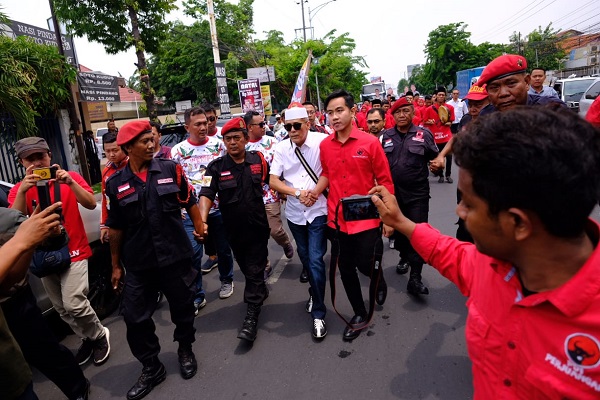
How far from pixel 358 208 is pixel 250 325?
5.15ft

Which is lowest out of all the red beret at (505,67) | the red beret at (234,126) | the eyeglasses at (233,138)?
the eyeglasses at (233,138)

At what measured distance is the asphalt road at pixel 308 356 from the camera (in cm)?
270

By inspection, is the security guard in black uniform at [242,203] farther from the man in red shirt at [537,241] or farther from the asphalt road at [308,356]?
the man in red shirt at [537,241]

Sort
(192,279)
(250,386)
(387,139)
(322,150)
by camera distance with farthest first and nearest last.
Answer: (387,139), (322,150), (192,279), (250,386)

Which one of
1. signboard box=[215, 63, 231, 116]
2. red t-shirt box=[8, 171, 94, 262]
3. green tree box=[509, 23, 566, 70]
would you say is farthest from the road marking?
green tree box=[509, 23, 566, 70]

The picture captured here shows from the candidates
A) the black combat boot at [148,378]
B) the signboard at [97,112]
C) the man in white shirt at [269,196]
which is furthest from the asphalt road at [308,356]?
the signboard at [97,112]

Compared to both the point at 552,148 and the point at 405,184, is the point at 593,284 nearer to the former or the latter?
the point at 552,148

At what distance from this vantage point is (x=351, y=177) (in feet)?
10.3

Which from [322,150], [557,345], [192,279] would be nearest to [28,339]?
[192,279]

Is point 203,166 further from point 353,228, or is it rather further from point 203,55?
point 203,55

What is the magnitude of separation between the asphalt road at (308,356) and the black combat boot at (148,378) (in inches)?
2.0

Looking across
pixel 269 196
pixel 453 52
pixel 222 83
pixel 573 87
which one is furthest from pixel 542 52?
pixel 269 196

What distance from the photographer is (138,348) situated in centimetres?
284

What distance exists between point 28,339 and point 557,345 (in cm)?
265
